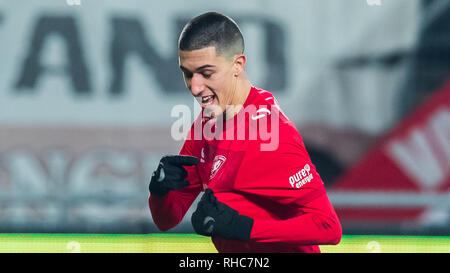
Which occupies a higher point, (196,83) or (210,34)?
(210,34)

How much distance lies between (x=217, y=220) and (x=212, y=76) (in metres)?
0.58

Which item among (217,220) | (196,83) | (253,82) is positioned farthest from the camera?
(253,82)

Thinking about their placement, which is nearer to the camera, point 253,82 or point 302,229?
point 302,229

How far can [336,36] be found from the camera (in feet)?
14.9

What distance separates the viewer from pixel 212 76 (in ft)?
6.72

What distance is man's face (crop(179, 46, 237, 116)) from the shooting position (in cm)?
200

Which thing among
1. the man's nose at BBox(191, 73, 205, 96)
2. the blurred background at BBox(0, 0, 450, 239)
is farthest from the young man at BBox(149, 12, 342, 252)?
the blurred background at BBox(0, 0, 450, 239)

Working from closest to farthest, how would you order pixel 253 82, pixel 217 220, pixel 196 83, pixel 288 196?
pixel 217 220 < pixel 288 196 < pixel 196 83 < pixel 253 82

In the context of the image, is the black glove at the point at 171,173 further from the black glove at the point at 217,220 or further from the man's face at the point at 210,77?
the man's face at the point at 210,77

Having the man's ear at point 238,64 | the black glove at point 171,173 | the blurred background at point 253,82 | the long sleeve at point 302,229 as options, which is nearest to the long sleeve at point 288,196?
the long sleeve at point 302,229

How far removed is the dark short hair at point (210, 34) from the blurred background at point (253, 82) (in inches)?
96.6

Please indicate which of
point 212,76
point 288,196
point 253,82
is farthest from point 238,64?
point 253,82

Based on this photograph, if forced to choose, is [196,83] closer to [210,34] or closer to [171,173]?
[210,34]

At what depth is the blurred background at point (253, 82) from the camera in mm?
4406
